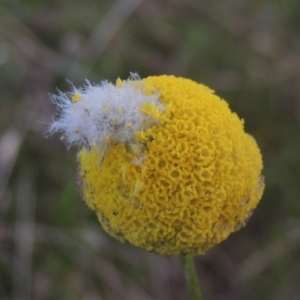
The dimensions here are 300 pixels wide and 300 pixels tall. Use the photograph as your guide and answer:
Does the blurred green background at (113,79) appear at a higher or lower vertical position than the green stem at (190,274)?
higher

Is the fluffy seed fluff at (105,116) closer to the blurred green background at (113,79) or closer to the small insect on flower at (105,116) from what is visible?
the small insect on flower at (105,116)

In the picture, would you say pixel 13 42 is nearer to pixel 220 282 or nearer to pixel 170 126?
pixel 220 282

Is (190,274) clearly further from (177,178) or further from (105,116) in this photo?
(105,116)

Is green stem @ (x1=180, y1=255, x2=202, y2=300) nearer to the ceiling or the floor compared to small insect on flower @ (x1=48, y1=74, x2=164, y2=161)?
nearer to the floor

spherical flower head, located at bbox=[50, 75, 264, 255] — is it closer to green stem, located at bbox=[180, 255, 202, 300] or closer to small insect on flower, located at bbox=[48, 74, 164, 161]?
small insect on flower, located at bbox=[48, 74, 164, 161]

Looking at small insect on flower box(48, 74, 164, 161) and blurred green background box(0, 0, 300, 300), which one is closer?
small insect on flower box(48, 74, 164, 161)

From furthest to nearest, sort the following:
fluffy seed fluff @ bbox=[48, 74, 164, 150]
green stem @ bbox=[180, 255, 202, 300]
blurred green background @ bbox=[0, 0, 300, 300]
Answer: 1. blurred green background @ bbox=[0, 0, 300, 300]
2. green stem @ bbox=[180, 255, 202, 300]
3. fluffy seed fluff @ bbox=[48, 74, 164, 150]

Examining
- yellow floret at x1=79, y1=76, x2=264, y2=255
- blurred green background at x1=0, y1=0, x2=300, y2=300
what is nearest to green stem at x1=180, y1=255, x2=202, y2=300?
yellow floret at x1=79, y1=76, x2=264, y2=255

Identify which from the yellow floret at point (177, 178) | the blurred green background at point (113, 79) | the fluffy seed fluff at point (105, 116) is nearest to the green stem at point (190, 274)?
the yellow floret at point (177, 178)
